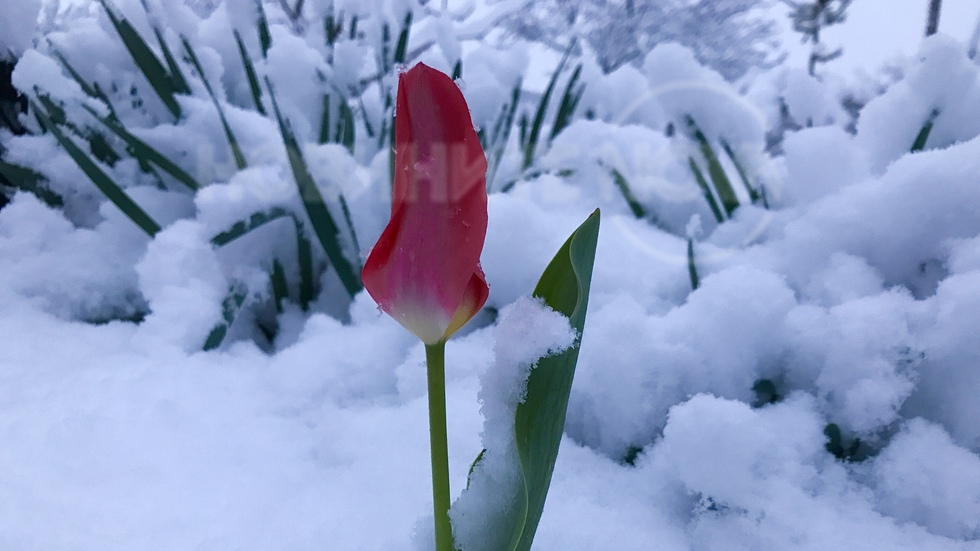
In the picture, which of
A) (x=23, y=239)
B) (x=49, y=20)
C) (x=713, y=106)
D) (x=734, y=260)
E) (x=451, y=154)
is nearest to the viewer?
(x=451, y=154)

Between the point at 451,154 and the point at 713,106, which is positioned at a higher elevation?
the point at 451,154

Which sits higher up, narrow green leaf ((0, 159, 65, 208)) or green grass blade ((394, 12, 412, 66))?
green grass blade ((394, 12, 412, 66))

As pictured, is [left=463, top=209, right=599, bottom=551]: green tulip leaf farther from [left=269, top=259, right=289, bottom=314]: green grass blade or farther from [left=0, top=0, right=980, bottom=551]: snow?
[left=269, top=259, right=289, bottom=314]: green grass blade

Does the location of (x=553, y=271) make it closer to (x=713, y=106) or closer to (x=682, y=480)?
(x=682, y=480)

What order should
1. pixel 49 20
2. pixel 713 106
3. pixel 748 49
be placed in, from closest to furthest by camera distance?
pixel 713 106, pixel 49 20, pixel 748 49

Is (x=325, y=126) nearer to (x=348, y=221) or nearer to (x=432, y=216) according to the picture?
(x=348, y=221)

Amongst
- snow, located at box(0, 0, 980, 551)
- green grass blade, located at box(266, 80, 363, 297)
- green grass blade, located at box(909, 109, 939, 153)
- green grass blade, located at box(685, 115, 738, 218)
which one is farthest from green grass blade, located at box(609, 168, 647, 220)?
green grass blade, located at box(266, 80, 363, 297)

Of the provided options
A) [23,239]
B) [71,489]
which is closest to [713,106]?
[71,489]
